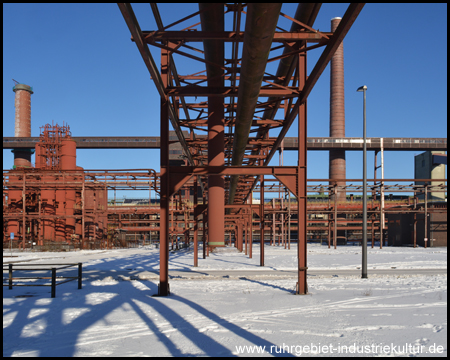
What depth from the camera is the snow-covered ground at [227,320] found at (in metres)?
4.93

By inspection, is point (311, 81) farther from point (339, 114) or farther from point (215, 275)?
point (339, 114)

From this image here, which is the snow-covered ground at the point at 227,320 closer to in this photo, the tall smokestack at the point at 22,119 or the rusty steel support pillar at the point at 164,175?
the rusty steel support pillar at the point at 164,175

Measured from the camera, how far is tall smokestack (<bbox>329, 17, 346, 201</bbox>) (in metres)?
49.1

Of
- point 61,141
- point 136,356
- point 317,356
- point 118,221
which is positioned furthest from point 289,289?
point 61,141

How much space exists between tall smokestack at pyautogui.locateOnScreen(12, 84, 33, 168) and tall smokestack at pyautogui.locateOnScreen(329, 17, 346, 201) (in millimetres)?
43577

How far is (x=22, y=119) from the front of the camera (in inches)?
2185

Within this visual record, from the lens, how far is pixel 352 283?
10820mm

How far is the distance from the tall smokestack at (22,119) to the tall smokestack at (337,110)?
143 ft

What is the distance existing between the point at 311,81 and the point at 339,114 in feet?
143

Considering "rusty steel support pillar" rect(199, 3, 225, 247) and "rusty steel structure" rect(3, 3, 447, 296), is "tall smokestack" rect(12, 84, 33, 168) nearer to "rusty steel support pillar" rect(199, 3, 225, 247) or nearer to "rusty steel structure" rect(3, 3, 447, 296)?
"rusty steel structure" rect(3, 3, 447, 296)

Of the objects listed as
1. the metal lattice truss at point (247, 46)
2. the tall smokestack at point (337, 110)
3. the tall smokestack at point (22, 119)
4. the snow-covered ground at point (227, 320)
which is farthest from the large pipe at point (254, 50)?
the tall smokestack at point (22, 119)

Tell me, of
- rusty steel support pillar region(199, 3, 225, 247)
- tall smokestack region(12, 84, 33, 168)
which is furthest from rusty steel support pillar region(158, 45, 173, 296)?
tall smokestack region(12, 84, 33, 168)

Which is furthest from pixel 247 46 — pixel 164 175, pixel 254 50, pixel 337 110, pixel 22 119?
pixel 22 119

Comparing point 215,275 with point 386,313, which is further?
point 215,275
